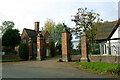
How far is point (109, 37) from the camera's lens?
23.0 m

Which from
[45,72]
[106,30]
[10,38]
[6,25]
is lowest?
[45,72]

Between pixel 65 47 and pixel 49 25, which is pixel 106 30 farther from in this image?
pixel 49 25

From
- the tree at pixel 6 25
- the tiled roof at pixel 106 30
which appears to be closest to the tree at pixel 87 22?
the tiled roof at pixel 106 30

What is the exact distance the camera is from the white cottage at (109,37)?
1541 cm

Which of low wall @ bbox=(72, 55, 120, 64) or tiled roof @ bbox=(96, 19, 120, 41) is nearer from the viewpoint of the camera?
low wall @ bbox=(72, 55, 120, 64)

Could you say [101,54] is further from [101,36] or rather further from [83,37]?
[101,36]

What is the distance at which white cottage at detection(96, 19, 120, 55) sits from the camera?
15411 mm

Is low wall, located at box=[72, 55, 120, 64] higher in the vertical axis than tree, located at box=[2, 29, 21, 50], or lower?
lower

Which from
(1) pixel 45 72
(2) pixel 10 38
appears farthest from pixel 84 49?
(2) pixel 10 38

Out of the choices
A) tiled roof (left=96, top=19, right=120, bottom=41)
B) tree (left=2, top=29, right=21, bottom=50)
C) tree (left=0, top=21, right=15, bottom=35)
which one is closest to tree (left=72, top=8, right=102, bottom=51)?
→ tiled roof (left=96, top=19, right=120, bottom=41)

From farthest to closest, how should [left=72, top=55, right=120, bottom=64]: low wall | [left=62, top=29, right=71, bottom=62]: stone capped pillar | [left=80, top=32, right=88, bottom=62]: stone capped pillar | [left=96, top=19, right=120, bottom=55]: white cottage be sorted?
[left=62, top=29, right=71, bottom=62]: stone capped pillar
[left=80, top=32, right=88, bottom=62]: stone capped pillar
[left=96, top=19, right=120, bottom=55]: white cottage
[left=72, top=55, right=120, bottom=64]: low wall

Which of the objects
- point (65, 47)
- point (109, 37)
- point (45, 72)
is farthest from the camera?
point (109, 37)

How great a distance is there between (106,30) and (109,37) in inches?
94.8

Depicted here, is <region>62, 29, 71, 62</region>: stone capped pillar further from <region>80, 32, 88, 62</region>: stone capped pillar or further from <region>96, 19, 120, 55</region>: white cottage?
<region>96, 19, 120, 55</region>: white cottage
